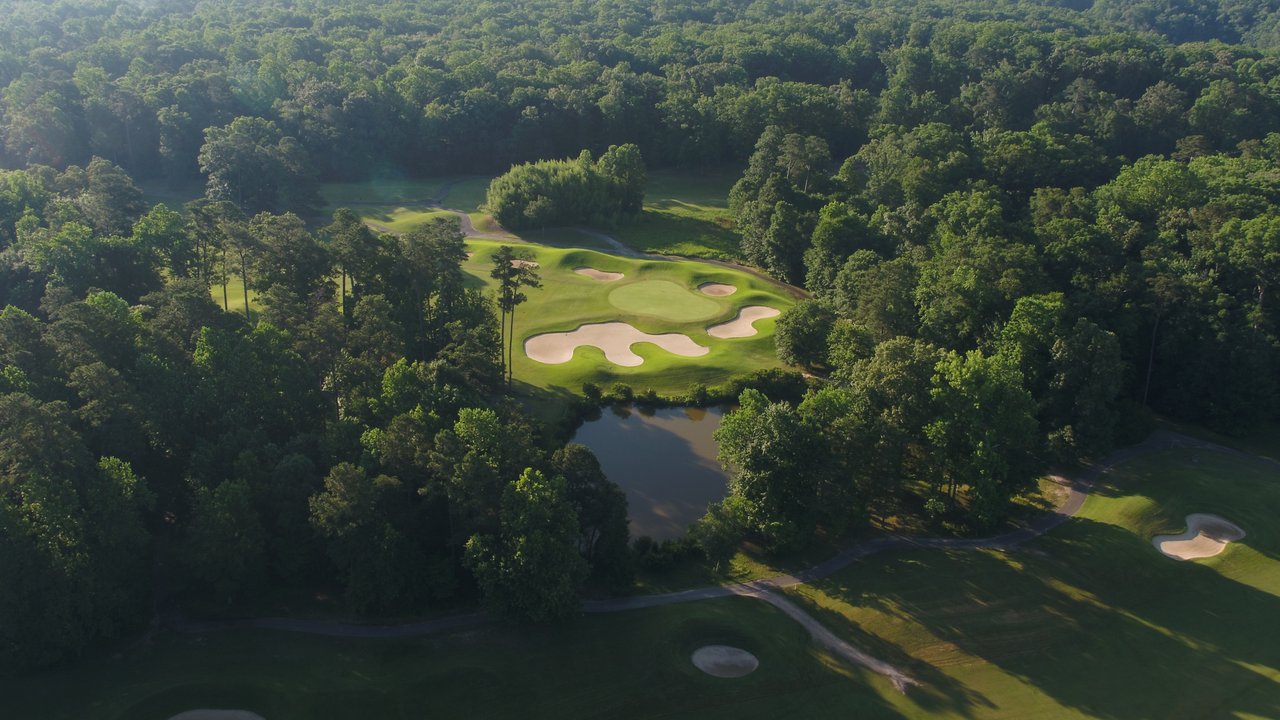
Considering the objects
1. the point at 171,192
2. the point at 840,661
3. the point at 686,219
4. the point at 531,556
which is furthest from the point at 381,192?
the point at 840,661

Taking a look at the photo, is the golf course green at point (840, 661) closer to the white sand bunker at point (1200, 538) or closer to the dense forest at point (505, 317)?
the white sand bunker at point (1200, 538)

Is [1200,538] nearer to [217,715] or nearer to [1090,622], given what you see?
[1090,622]

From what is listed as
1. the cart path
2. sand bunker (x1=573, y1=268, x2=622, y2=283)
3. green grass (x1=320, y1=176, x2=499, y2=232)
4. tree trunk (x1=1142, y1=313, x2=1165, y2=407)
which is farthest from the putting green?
tree trunk (x1=1142, y1=313, x2=1165, y2=407)

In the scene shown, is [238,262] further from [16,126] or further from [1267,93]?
[1267,93]

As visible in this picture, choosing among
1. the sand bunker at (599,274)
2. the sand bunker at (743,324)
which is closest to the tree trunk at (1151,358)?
the sand bunker at (743,324)

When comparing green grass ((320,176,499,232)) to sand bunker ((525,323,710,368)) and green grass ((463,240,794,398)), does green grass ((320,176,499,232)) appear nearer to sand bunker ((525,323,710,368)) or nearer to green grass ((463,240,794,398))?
green grass ((463,240,794,398))
